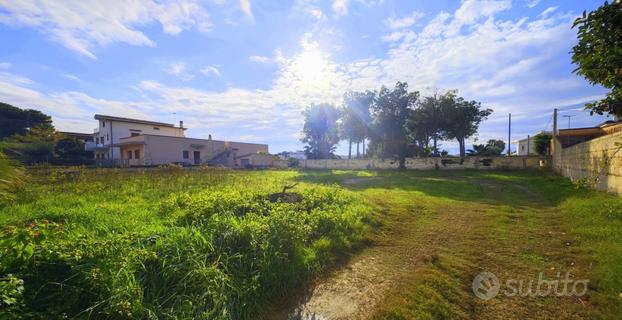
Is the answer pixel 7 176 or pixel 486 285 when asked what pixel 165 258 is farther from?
pixel 486 285

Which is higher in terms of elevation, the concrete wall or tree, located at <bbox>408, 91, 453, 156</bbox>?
tree, located at <bbox>408, 91, 453, 156</bbox>

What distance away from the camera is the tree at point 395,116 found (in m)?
→ 22.8

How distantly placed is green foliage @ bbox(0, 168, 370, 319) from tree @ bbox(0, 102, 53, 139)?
132ft

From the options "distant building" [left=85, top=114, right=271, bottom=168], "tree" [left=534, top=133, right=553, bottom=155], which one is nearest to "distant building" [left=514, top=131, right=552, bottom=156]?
"tree" [left=534, top=133, right=553, bottom=155]

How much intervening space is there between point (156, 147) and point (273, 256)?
29.0 m

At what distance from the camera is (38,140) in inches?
919

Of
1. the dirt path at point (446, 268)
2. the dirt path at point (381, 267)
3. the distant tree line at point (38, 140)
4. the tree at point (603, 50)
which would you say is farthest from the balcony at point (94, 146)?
the tree at point (603, 50)

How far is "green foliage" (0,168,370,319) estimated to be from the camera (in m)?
2.14

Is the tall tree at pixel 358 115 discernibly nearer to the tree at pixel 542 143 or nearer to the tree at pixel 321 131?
the tree at pixel 321 131

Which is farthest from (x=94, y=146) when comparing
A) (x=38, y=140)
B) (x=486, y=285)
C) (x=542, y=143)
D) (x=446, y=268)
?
(x=542, y=143)

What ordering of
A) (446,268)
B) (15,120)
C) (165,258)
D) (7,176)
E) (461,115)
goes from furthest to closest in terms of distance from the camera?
(15,120), (461,115), (446,268), (7,176), (165,258)

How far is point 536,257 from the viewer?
3.88 meters

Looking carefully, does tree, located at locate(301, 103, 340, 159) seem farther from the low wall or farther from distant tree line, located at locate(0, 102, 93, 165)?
distant tree line, located at locate(0, 102, 93, 165)

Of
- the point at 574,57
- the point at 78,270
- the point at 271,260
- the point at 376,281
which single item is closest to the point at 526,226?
the point at 574,57
